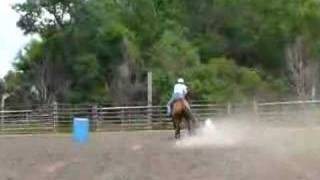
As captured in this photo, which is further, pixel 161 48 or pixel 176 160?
pixel 161 48

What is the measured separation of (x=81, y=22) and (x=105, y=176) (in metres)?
43.2

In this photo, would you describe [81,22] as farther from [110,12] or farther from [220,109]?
[220,109]

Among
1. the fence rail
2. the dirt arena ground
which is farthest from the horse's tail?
the fence rail

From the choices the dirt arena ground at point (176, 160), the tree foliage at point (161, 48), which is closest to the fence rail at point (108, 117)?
the tree foliage at point (161, 48)

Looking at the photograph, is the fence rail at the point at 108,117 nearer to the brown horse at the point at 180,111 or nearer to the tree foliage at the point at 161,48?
the tree foliage at the point at 161,48

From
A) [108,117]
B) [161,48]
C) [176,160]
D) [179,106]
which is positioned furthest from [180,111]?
[161,48]

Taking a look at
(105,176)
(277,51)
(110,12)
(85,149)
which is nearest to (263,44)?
(277,51)

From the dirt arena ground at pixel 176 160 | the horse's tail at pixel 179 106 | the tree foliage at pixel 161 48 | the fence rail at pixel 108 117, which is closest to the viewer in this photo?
the dirt arena ground at pixel 176 160

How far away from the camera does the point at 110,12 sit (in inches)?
2438

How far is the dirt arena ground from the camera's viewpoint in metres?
16.9

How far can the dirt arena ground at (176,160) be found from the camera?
666 inches

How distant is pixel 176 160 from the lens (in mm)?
19203

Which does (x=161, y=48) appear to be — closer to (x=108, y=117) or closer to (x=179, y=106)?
(x=108, y=117)

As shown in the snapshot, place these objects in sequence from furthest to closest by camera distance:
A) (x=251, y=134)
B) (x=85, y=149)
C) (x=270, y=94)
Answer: (x=270, y=94)
(x=251, y=134)
(x=85, y=149)
